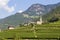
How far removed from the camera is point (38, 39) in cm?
2970

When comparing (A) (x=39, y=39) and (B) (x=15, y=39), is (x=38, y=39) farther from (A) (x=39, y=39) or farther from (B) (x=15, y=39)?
(B) (x=15, y=39)

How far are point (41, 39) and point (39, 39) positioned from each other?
0.91 ft

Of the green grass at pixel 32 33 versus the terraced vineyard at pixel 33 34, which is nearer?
the terraced vineyard at pixel 33 34

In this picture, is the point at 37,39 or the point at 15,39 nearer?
the point at 15,39

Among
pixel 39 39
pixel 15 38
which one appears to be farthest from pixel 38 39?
pixel 15 38

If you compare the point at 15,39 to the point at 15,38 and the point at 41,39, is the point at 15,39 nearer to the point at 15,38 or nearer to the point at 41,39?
the point at 15,38

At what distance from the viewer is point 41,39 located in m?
29.5

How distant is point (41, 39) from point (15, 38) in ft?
24.7

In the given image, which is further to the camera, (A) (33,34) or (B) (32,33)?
(B) (32,33)

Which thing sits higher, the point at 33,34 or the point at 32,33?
the point at 32,33

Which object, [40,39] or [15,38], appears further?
[40,39]

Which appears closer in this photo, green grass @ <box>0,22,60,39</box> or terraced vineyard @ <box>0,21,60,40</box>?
terraced vineyard @ <box>0,21,60,40</box>

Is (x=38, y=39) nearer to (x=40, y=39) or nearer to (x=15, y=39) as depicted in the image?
(x=40, y=39)

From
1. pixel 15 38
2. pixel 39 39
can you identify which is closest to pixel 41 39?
pixel 39 39
